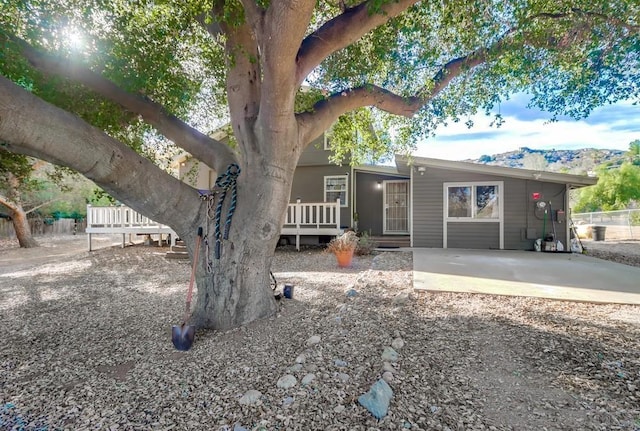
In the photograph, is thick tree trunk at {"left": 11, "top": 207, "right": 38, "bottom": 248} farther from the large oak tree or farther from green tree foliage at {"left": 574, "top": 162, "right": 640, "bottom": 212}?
green tree foliage at {"left": 574, "top": 162, "right": 640, "bottom": 212}

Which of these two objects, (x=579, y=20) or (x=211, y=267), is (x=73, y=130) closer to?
(x=211, y=267)

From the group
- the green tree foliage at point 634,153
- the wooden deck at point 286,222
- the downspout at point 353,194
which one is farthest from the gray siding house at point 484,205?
the green tree foliage at point 634,153

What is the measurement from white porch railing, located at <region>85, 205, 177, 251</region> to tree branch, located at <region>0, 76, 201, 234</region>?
26.3ft

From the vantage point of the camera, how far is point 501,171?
30.5 feet

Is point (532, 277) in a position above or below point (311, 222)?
below

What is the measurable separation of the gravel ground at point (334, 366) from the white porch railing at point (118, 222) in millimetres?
6297

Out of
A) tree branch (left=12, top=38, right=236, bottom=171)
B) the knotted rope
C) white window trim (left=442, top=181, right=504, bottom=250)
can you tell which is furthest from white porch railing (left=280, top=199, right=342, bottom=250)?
the knotted rope

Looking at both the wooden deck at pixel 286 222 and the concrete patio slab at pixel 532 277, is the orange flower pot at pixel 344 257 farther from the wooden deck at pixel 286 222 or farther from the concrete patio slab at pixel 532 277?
the wooden deck at pixel 286 222

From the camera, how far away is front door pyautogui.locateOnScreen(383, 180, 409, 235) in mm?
12008

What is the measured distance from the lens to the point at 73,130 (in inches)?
98.5

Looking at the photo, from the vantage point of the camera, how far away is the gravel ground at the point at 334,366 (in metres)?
1.84

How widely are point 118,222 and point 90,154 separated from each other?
9.68 metres

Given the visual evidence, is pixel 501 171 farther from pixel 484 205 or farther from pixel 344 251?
pixel 344 251

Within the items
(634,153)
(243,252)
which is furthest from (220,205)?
(634,153)
